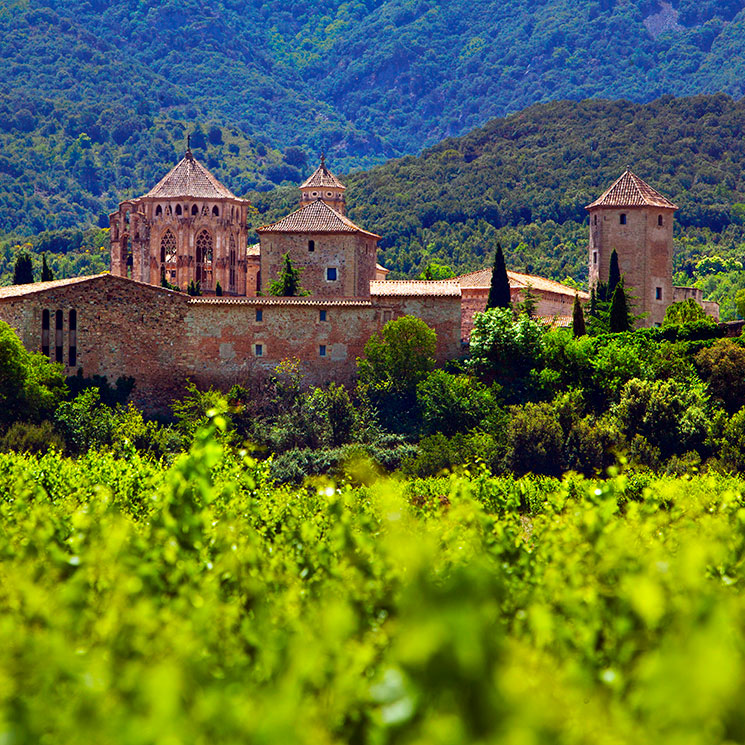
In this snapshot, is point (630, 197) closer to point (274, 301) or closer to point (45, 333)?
point (274, 301)

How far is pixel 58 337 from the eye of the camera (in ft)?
146

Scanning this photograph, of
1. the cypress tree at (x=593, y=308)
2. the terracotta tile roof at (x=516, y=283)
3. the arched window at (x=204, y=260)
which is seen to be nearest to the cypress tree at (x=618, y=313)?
the cypress tree at (x=593, y=308)

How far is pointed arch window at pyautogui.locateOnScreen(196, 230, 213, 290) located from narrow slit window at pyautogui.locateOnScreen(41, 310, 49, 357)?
15.7 metres

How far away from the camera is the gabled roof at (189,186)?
61.7 metres

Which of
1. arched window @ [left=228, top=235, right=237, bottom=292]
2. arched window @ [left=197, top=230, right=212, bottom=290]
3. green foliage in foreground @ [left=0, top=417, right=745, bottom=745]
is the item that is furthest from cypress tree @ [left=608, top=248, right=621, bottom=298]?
green foliage in foreground @ [left=0, top=417, right=745, bottom=745]

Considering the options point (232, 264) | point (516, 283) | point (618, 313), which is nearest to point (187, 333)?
point (232, 264)

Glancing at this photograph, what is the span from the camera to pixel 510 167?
119 m

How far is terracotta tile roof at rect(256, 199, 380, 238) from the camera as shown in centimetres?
5344

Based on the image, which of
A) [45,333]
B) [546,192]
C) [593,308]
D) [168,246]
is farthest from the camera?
[546,192]

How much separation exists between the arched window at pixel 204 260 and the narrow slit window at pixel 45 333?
15745 millimetres

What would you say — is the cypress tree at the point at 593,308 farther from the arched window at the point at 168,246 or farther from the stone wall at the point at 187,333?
the arched window at the point at 168,246

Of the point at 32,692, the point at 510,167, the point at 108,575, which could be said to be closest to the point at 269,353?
the point at 108,575

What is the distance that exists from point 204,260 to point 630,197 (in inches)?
746

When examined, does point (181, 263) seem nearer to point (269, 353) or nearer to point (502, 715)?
point (269, 353)
